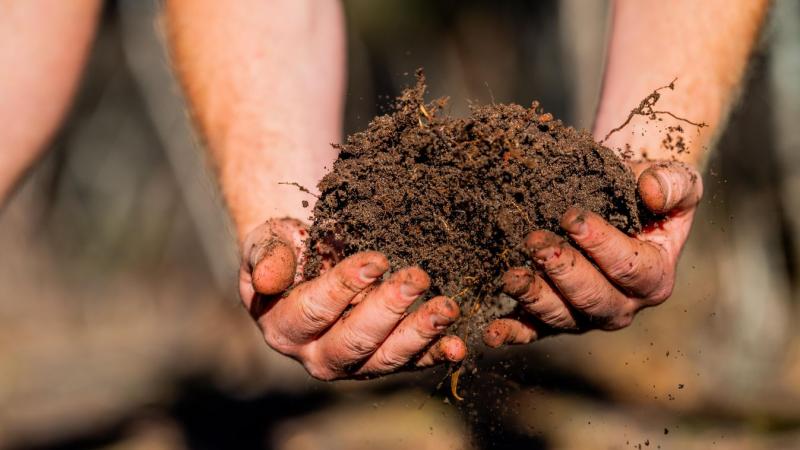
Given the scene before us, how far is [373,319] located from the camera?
106 cm

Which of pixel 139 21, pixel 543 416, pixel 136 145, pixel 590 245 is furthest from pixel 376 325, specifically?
pixel 139 21

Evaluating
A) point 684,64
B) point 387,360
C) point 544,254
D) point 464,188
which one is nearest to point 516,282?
point 544,254

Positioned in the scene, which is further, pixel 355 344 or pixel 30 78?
pixel 30 78

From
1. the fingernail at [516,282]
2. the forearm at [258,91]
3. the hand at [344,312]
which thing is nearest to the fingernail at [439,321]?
the hand at [344,312]

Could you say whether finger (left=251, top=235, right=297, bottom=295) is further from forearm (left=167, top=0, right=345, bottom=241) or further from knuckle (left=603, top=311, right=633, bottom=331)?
knuckle (left=603, top=311, right=633, bottom=331)

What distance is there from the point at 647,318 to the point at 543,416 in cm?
62

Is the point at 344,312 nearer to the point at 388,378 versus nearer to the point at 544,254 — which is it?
the point at 544,254

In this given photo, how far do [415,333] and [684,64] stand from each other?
90cm

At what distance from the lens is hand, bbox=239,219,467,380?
1.02 m

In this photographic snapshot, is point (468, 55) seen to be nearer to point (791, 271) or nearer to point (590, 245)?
point (791, 271)

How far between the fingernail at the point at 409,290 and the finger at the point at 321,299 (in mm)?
48

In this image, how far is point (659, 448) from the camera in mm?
2734

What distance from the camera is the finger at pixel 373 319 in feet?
3.27

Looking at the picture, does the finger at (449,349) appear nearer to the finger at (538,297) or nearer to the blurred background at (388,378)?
the finger at (538,297)
